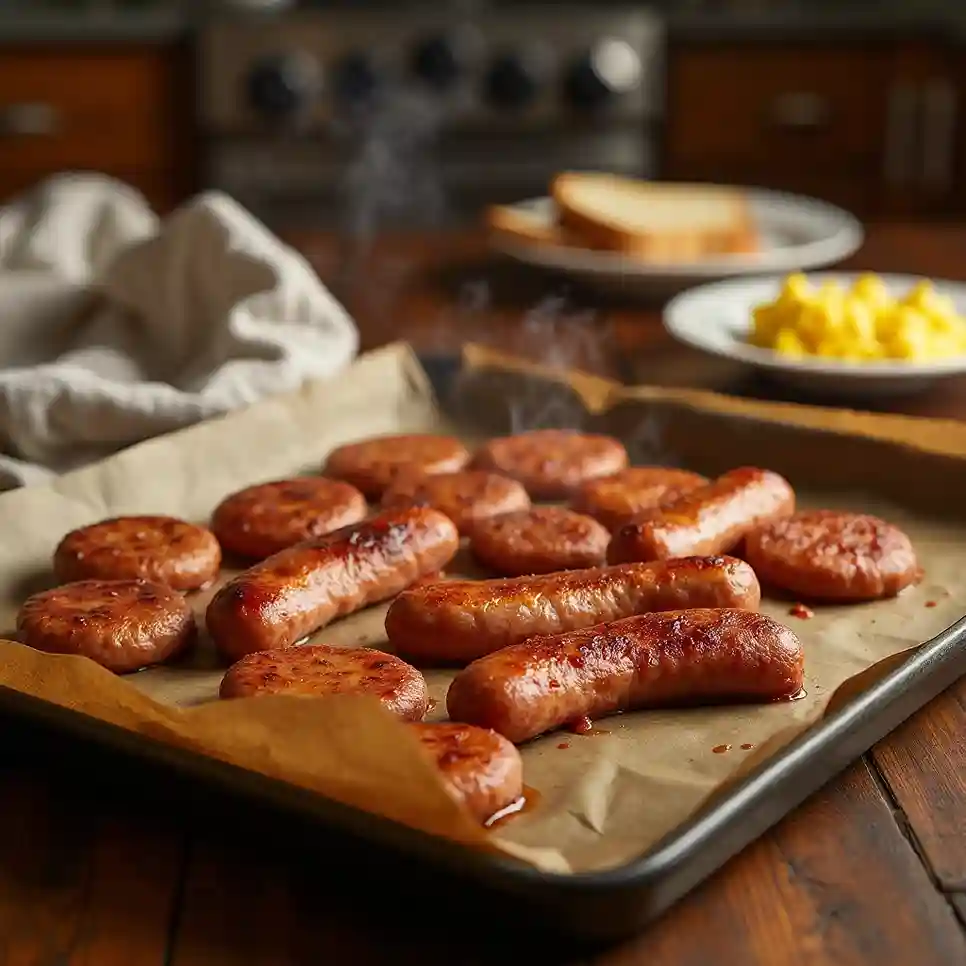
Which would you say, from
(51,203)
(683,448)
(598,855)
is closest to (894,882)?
(598,855)

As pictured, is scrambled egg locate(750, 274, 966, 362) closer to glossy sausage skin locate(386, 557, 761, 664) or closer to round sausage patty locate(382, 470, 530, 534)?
round sausage patty locate(382, 470, 530, 534)

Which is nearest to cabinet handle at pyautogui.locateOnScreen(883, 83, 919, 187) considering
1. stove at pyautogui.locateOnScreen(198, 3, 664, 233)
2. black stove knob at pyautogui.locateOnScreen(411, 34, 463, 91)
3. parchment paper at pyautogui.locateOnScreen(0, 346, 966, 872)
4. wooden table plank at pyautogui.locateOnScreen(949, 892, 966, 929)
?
stove at pyautogui.locateOnScreen(198, 3, 664, 233)

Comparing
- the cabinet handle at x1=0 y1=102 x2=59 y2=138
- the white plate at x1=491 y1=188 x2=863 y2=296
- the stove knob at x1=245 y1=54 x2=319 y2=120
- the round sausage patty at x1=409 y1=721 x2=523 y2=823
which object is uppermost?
the stove knob at x1=245 y1=54 x2=319 y2=120

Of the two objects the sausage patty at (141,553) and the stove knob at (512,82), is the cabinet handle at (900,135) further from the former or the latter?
the sausage patty at (141,553)

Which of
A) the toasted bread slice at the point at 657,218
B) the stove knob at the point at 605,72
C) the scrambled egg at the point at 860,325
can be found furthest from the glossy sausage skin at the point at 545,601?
the stove knob at the point at 605,72

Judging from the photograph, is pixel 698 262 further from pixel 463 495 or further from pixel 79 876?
pixel 79 876

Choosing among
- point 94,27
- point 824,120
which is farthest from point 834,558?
point 94,27
